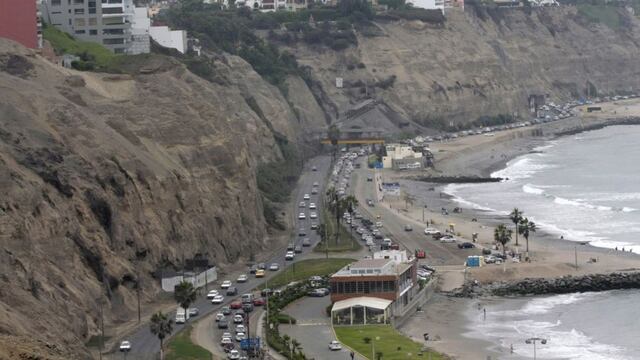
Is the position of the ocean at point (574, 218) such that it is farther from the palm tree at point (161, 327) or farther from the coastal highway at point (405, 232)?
the palm tree at point (161, 327)

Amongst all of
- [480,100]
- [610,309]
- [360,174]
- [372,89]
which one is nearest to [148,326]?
[610,309]

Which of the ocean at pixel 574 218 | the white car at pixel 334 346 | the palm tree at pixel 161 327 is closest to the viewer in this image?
the palm tree at pixel 161 327

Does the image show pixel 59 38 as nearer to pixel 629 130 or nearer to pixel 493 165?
pixel 493 165

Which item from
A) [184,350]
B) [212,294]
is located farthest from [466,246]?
[184,350]

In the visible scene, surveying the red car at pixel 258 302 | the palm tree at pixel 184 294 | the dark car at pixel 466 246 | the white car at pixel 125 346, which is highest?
the palm tree at pixel 184 294

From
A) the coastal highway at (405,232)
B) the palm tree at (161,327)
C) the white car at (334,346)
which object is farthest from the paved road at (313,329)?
the coastal highway at (405,232)

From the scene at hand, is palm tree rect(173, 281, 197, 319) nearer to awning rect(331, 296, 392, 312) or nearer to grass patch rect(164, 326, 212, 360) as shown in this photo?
grass patch rect(164, 326, 212, 360)
